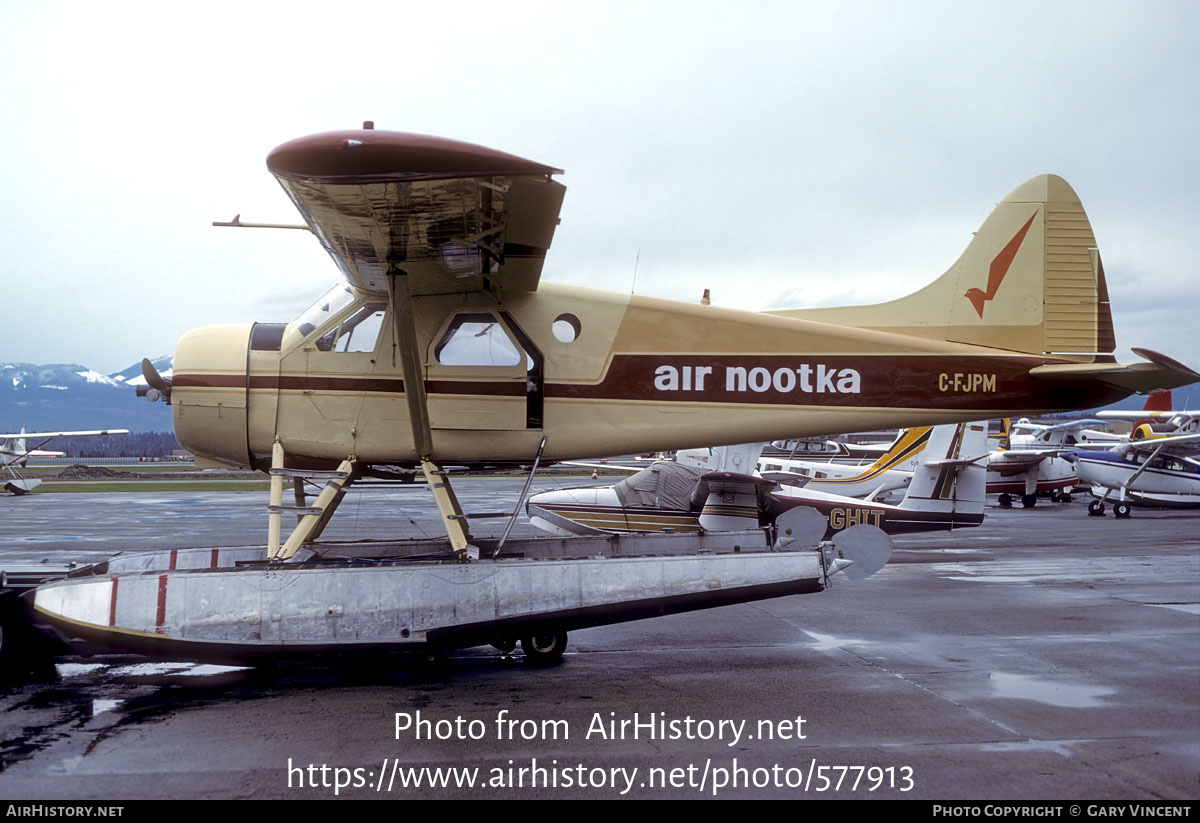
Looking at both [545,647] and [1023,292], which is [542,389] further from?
[1023,292]

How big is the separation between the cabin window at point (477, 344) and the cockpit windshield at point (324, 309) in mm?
850

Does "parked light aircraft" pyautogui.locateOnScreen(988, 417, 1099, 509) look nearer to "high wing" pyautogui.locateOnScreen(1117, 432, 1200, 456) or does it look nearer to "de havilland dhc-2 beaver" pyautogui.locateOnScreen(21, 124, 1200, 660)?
"high wing" pyautogui.locateOnScreen(1117, 432, 1200, 456)

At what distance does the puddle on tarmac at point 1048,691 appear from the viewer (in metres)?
5.54

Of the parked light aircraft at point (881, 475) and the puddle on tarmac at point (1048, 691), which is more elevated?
the parked light aircraft at point (881, 475)

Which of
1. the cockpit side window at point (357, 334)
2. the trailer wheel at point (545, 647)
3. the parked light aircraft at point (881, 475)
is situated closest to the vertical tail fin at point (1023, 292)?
the trailer wheel at point (545, 647)

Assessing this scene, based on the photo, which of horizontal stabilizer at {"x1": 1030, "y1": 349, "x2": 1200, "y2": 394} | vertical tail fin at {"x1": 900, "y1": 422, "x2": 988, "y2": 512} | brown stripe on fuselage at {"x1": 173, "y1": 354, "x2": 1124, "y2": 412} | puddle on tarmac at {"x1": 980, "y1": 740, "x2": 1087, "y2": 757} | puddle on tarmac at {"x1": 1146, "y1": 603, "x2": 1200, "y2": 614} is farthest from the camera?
vertical tail fin at {"x1": 900, "y1": 422, "x2": 988, "y2": 512}

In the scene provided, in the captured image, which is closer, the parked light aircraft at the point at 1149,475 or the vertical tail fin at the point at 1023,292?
the vertical tail fin at the point at 1023,292

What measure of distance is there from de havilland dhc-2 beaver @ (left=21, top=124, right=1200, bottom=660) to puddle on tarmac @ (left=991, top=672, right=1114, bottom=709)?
3.81 feet

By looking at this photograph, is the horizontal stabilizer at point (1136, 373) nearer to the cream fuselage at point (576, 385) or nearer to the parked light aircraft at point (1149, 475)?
the cream fuselage at point (576, 385)

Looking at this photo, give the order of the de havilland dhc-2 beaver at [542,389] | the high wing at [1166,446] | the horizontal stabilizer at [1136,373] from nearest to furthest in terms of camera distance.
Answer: the de havilland dhc-2 beaver at [542,389], the horizontal stabilizer at [1136,373], the high wing at [1166,446]

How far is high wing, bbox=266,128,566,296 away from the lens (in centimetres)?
474

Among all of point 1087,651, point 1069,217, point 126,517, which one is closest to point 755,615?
point 1087,651

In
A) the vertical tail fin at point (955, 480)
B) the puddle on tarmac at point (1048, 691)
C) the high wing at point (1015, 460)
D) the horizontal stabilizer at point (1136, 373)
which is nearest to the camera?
the puddle on tarmac at point (1048, 691)

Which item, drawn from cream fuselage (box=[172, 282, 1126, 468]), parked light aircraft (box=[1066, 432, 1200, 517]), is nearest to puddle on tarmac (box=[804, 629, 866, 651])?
cream fuselage (box=[172, 282, 1126, 468])
